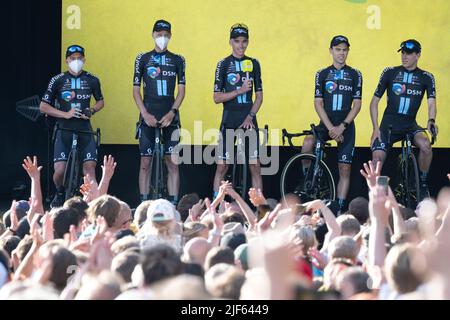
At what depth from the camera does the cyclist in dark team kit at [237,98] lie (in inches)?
403

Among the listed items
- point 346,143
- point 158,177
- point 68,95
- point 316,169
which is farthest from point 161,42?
point 346,143

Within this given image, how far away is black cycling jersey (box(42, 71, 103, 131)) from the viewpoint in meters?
10.1

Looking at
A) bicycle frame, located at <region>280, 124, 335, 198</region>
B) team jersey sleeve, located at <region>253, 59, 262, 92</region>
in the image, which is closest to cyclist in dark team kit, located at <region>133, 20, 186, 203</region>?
team jersey sleeve, located at <region>253, 59, 262, 92</region>

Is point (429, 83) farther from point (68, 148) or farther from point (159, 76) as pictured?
point (68, 148)

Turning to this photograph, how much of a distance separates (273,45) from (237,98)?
4.70 feet

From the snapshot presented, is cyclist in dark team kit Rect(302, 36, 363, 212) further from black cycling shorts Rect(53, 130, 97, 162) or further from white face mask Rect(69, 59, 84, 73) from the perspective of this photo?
white face mask Rect(69, 59, 84, 73)

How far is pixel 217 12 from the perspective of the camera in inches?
449

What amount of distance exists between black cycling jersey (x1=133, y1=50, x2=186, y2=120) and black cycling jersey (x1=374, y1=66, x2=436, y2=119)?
2013 millimetres

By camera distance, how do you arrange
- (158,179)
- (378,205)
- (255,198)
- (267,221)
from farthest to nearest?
(158,179) < (255,198) < (267,221) < (378,205)

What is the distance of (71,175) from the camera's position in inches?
386

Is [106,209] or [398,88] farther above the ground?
[398,88]
